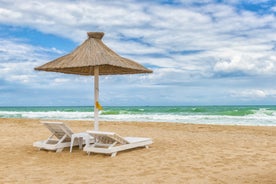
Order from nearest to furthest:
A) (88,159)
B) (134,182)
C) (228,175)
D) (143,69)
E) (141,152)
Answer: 1. (134,182)
2. (228,175)
3. (88,159)
4. (141,152)
5. (143,69)

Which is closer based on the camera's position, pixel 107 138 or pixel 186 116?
pixel 107 138

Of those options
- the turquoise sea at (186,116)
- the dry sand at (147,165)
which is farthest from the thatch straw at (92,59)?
the turquoise sea at (186,116)

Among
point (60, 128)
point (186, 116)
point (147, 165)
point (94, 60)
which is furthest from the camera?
point (186, 116)

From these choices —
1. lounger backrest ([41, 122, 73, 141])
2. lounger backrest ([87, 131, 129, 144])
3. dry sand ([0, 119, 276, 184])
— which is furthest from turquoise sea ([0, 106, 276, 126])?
lounger backrest ([41, 122, 73, 141])

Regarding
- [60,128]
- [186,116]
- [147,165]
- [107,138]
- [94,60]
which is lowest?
[147,165]

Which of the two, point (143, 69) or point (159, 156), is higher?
point (143, 69)

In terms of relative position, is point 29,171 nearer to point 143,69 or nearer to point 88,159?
point 88,159

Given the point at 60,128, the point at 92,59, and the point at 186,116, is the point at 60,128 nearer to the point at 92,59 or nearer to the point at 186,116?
the point at 92,59

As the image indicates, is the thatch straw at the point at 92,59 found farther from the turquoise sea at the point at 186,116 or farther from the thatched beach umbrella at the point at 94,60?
the turquoise sea at the point at 186,116

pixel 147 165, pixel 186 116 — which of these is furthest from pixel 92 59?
pixel 186 116

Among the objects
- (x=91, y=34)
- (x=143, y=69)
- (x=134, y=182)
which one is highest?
(x=91, y=34)

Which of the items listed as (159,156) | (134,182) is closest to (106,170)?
(134,182)

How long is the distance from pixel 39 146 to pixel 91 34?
2.63m

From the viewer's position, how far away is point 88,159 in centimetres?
662
